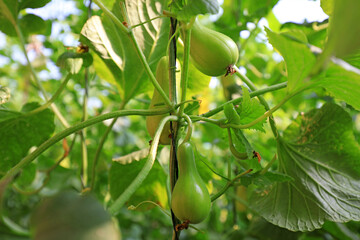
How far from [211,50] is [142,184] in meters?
0.42

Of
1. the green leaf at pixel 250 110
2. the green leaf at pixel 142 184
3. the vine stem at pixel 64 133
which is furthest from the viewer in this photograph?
the green leaf at pixel 142 184

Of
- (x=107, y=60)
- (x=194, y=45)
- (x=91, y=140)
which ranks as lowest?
(x=91, y=140)

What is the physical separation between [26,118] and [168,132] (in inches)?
16.1

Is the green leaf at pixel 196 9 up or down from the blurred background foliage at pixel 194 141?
up

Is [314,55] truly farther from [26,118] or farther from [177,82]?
[26,118]

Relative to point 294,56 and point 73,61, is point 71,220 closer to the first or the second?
point 294,56

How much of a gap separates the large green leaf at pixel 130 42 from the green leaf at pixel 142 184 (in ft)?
0.58

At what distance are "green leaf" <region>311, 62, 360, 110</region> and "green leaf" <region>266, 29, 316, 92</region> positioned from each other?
0.03m

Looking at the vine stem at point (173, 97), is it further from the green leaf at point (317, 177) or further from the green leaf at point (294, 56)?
the green leaf at point (317, 177)

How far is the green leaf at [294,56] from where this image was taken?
17.4 inches

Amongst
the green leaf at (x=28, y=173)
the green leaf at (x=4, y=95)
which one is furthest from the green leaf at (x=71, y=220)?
the green leaf at (x=28, y=173)

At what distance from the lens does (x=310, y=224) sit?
0.67 m

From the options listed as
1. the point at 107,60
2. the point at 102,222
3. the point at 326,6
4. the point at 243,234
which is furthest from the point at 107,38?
the point at 243,234

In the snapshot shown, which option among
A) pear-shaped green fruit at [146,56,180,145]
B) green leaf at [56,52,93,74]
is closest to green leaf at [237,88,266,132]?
pear-shaped green fruit at [146,56,180,145]
